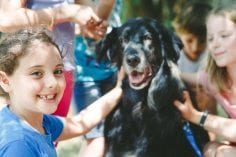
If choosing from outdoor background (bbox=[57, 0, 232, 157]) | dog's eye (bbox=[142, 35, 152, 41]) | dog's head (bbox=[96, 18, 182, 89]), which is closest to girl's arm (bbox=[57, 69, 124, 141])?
dog's head (bbox=[96, 18, 182, 89])

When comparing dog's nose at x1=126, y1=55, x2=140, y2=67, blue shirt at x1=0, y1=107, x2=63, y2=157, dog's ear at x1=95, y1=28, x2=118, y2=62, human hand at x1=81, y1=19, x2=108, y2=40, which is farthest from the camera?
dog's ear at x1=95, y1=28, x2=118, y2=62

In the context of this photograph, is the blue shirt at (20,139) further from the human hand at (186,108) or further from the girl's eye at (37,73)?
the human hand at (186,108)

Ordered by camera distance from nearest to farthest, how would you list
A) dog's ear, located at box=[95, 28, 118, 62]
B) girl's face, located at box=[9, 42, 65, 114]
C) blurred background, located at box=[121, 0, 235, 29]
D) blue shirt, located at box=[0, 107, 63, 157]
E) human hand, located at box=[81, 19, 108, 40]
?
blue shirt, located at box=[0, 107, 63, 157], girl's face, located at box=[9, 42, 65, 114], human hand, located at box=[81, 19, 108, 40], dog's ear, located at box=[95, 28, 118, 62], blurred background, located at box=[121, 0, 235, 29]

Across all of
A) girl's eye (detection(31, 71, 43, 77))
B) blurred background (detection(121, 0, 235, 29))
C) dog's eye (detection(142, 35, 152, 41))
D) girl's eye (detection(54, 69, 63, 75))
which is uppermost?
blurred background (detection(121, 0, 235, 29))

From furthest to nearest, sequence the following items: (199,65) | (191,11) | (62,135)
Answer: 1. (191,11)
2. (199,65)
3. (62,135)

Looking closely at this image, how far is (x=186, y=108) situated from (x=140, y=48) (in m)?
0.41

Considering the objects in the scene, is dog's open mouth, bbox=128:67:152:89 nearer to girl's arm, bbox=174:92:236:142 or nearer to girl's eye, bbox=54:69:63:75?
girl's arm, bbox=174:92:236:142

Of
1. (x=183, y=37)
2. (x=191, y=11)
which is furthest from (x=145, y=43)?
(x=191, y=11)

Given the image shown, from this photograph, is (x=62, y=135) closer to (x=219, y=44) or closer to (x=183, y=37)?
(x=219, y=44)

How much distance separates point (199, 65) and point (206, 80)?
293 millimetres

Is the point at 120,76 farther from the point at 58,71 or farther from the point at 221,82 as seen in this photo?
the point at 58,71

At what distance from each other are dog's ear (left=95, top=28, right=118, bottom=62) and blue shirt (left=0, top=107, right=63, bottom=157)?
2.88ft

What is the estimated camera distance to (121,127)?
3.23 metres

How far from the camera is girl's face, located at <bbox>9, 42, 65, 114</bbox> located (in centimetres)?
229
